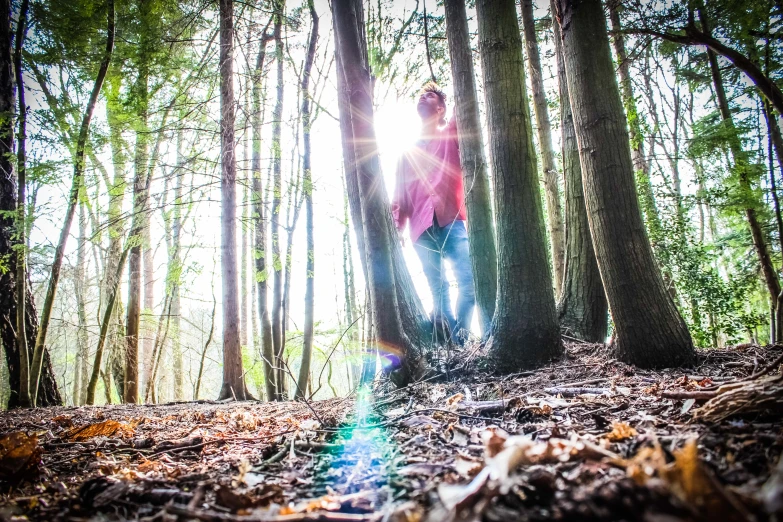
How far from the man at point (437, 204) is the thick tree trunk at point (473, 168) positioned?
186 mm

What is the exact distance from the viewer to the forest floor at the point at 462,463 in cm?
62

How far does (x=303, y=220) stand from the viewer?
311 inches

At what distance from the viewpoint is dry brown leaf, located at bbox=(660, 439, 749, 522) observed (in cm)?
49

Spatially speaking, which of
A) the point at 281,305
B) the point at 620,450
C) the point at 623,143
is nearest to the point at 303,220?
the point at 281,305

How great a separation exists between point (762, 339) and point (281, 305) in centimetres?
1797

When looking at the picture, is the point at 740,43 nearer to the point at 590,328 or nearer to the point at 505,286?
the point at 590,328

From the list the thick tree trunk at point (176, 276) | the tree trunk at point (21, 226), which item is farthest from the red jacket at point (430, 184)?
the tree trunk at point (21, 226)

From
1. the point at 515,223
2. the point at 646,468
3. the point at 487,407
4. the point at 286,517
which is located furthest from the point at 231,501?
the point at 515,223

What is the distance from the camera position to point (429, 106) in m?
→ 3.92

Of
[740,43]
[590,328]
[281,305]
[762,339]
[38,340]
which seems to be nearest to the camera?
[590,328]

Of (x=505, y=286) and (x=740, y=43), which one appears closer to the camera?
(x=505, y=286)

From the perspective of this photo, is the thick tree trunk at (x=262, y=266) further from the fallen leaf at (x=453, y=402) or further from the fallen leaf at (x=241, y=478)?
the fallen leaf at (x=241, y=478)

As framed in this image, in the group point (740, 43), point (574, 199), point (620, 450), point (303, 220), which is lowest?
point (620, 450)

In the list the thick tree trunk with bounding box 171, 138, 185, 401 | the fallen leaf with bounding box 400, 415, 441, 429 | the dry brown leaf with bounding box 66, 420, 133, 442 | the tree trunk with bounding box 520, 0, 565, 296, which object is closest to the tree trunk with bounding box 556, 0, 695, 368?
the fallen leaf with bounding box 400, 415, 441, 429
